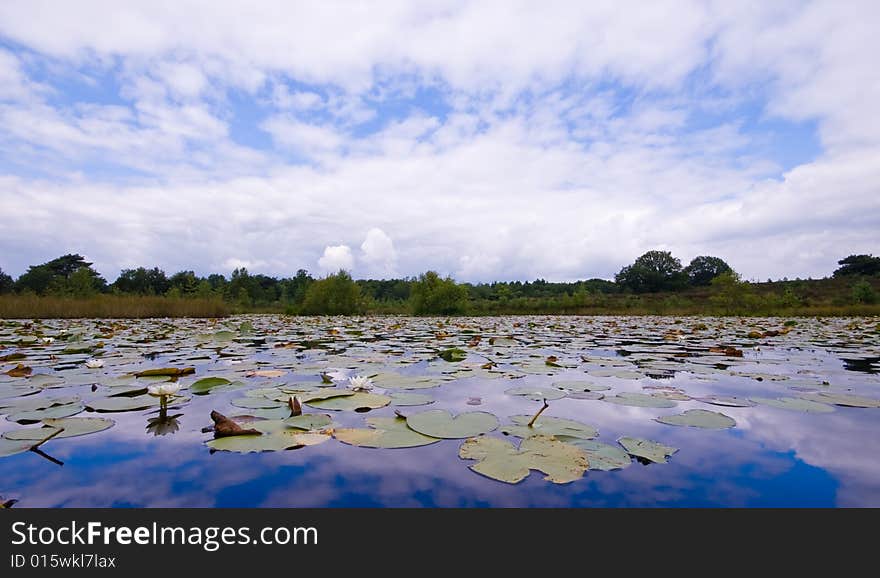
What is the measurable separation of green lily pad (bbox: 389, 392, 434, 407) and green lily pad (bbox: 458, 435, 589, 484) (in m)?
0.79

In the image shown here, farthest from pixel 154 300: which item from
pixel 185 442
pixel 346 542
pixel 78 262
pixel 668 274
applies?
pixel 668 274

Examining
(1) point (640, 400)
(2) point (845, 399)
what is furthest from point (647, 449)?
(2) point (845, 399)

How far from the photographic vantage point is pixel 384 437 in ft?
6.10

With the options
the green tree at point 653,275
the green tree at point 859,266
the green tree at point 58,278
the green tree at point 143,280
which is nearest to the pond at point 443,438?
the green tree at point 58,278

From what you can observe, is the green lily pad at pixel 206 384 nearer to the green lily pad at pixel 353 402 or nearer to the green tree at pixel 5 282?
the green lily pad at pixel 353 402

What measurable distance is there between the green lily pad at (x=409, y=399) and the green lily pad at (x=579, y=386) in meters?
1.01

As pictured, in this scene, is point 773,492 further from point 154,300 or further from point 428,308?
point 428,308

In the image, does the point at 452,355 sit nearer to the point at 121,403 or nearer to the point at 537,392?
the point at 537,392

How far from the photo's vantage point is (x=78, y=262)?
176ft

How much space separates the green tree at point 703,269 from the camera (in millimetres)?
58719

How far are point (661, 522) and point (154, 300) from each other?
18.6m

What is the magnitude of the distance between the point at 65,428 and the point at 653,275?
187ft

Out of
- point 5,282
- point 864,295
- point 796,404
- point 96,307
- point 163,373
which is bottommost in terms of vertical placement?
point 796,404

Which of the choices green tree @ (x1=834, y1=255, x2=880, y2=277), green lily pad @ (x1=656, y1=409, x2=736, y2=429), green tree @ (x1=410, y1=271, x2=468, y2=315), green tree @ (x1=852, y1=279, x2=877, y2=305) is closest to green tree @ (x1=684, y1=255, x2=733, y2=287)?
green tree @ (x1=834, y1=255, x2=880, y2=277)
